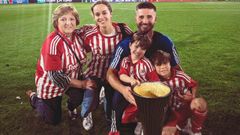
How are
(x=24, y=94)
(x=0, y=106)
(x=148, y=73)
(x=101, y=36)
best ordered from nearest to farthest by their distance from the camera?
(x=148, y=73) → (x=101, y=36) → (x=0, y=106) → (x=24, y=94)

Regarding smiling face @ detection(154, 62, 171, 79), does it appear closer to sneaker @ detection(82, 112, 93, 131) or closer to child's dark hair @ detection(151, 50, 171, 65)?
child's dark hair @ detection(151, 50, 171, 65)

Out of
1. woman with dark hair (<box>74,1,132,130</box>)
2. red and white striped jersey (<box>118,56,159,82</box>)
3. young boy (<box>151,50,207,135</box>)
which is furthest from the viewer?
woman with dark hair (<box>74,1,132,130</box>)

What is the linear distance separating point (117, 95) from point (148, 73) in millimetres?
485

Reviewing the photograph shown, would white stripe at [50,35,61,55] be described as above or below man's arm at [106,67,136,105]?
above

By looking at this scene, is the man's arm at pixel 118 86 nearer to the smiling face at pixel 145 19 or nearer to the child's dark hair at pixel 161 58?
the child's dark hair at pixel 161 58

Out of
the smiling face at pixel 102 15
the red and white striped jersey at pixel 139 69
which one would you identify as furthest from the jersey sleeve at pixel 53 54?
the red and white striped jersey at pixel 139 69

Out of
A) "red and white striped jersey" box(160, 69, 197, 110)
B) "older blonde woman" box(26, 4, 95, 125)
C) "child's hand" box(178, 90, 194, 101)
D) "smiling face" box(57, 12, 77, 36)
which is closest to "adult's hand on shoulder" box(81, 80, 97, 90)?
"older blonde woman" box(26, 4, 95, 125)

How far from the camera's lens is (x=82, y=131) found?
4.24m

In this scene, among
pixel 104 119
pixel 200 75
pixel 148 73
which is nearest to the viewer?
pixel 148 73

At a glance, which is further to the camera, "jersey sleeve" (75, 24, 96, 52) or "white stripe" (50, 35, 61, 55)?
"jersey sleeve" (75, 24, 96, 52)

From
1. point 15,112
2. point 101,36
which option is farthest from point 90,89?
point 15,112

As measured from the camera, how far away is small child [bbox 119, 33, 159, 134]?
3.80 m

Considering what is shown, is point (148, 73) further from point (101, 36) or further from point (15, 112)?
point (15, 112)

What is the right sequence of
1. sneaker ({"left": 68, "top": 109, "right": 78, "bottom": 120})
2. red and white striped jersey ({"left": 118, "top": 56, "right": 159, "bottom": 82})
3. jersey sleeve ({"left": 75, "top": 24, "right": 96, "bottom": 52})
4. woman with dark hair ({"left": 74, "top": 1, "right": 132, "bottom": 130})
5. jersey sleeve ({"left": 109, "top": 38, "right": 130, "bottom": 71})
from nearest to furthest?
red and white striped jersey ({"left": 118, "top": 56, "right": 159, "bottom": 82}) → jersey sleeve ({"left": 109, "top": 38, "right": 130, "bottom": 71}) → woman with dark hair ({"left": 74, "top": 1, "right": 132, "bottom": 130}) → jersey sleeve ({"left": 75, "top": 24, "right": 96, "bottom": 52}) → sneaker ({"left": 68, "top": 109, "right": 78, "bottom": 120})
